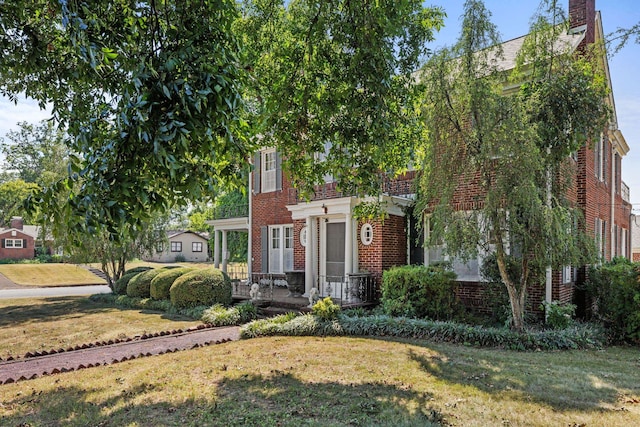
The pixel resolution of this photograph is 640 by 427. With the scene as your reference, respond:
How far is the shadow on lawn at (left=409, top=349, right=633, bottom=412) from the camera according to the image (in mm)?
5078

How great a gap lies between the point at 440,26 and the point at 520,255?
5117 millimetres

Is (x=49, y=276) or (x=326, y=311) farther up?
(x=326, y=311)

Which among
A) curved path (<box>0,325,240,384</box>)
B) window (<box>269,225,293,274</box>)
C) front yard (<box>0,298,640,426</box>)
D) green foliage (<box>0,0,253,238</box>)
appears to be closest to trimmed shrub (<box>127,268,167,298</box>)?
window (<box>269,225,293,274</box>)

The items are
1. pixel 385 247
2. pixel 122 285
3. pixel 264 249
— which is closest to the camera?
pixel 385 247

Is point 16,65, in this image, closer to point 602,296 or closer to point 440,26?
point 440,26

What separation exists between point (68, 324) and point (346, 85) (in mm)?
11178

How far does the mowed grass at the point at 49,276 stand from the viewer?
29094mm

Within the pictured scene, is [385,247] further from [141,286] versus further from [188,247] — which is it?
[188,247]

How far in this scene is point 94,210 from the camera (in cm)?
330

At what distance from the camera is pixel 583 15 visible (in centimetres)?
1135

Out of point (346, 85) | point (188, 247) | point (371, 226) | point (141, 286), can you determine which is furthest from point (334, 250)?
point (188, 247)

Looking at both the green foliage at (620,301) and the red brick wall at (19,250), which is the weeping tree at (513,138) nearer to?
the green foliage at (620,301)

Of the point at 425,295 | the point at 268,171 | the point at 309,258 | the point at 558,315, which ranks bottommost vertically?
the point at 558,315

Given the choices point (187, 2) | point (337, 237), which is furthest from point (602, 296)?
point (187, 2)
